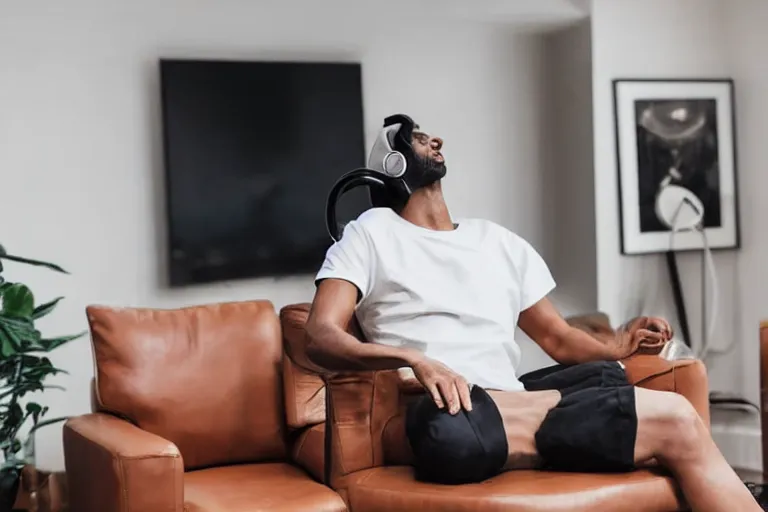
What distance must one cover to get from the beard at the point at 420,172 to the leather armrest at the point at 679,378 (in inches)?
26.5

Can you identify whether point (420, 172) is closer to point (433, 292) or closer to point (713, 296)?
point (433, 292)

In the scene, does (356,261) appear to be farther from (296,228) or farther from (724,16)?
(724,16)

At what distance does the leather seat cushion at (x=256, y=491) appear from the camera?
6.91 feet

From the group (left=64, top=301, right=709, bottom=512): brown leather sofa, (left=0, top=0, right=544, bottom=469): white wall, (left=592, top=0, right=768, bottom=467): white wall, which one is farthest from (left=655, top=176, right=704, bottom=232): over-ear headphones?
(left=64, top=301, right=709, bottom=512): brown leather sofa

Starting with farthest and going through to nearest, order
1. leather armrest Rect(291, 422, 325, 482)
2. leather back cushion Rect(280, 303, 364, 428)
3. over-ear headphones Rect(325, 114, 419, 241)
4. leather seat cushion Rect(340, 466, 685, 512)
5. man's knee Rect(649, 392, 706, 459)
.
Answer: leather back cushion Rect(280, 303, 364, 428) → leather armrest Rect(291, 422, 325, 482) → over-ear headphones Rect(325, 114, 419, 241) → man's knee Rect(649, 392, 706, 459) → leather seat cushion Rect(340, 466, 685, 512)

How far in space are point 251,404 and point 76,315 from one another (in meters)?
0.87

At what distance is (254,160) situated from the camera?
3287mm

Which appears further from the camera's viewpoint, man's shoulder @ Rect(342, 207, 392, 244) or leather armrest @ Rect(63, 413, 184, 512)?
man's shoulder @ Rect(342, 207, 392, 244)

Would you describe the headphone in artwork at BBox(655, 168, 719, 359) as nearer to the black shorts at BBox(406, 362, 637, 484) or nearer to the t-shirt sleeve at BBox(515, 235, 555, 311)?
the t-shirt sleeve at BBox(515, 235, 555, 311)

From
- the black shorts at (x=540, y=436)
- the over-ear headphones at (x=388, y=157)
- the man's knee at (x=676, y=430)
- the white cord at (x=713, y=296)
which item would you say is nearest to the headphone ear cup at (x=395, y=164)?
the over-ear headphones at (x=388, y=157)

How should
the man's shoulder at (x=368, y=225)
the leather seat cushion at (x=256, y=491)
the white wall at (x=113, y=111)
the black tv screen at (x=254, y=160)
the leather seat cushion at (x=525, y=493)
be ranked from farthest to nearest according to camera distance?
the black tv screen at (x=254, y=160), the white wall at (x=113, y=111), the man's shoulder at (x=368, y=225), the leather seat cushion at (x=256, y=491), the leather seat cushion at (x=525, y=493)

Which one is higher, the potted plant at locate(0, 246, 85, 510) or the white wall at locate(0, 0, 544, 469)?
the white wall at locate(0, 0, 544, 469)

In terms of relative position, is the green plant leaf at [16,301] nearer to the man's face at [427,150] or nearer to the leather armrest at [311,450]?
the leather armrest at [311,450]

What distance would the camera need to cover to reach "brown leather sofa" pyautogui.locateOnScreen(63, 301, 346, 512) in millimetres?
2193
